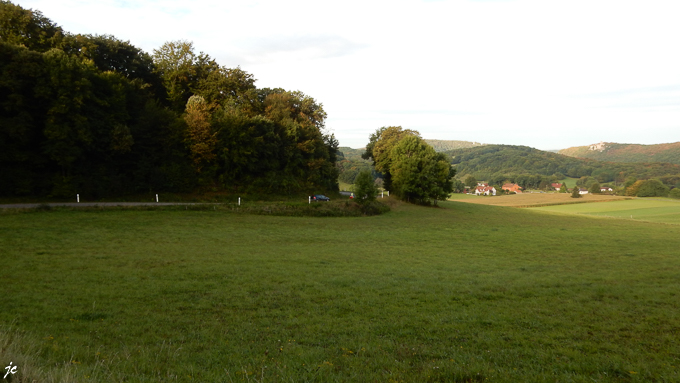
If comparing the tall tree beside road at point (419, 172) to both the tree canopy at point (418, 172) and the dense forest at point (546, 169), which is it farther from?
the dense forest at point (546, 169)

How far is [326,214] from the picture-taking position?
3906 cm

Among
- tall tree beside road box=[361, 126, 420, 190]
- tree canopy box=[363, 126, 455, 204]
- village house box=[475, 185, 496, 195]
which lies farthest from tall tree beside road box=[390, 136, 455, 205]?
village house box=[475, 185, 496, 195]

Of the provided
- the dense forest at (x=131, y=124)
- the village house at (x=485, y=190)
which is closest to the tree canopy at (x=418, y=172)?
the dense forest at (x=131, y=124)

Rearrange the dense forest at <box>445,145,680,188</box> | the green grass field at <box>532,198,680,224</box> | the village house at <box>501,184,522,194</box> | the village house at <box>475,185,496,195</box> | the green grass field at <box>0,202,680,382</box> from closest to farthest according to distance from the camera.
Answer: the green grass field at <box>0,202,680,382</box>
the green grass field at <box>532,198,680,224</box>
the village house at <box>475,185,496,195</box>
the village house at <box>501,184,522,194</box>
the dense forest at <box>445,145,680,188</box>

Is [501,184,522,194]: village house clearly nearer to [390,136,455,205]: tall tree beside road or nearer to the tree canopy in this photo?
the tree canopy

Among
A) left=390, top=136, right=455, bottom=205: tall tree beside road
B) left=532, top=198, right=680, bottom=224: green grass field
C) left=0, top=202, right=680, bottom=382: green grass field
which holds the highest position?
left=390, top=136, right=455, bottom=205: tall tree beside road

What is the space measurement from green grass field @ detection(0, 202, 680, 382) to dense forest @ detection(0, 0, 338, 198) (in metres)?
13.8

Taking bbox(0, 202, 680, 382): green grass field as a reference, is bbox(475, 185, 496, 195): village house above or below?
above

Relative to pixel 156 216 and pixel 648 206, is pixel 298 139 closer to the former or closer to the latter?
pixel 156 216

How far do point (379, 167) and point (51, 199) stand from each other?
50.0m

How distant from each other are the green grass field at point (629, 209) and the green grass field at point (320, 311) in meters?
48.1

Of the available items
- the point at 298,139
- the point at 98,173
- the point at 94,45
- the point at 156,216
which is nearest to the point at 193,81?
the point at 94,45

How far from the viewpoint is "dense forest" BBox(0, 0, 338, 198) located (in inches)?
1264

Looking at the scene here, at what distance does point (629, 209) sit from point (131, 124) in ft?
293
